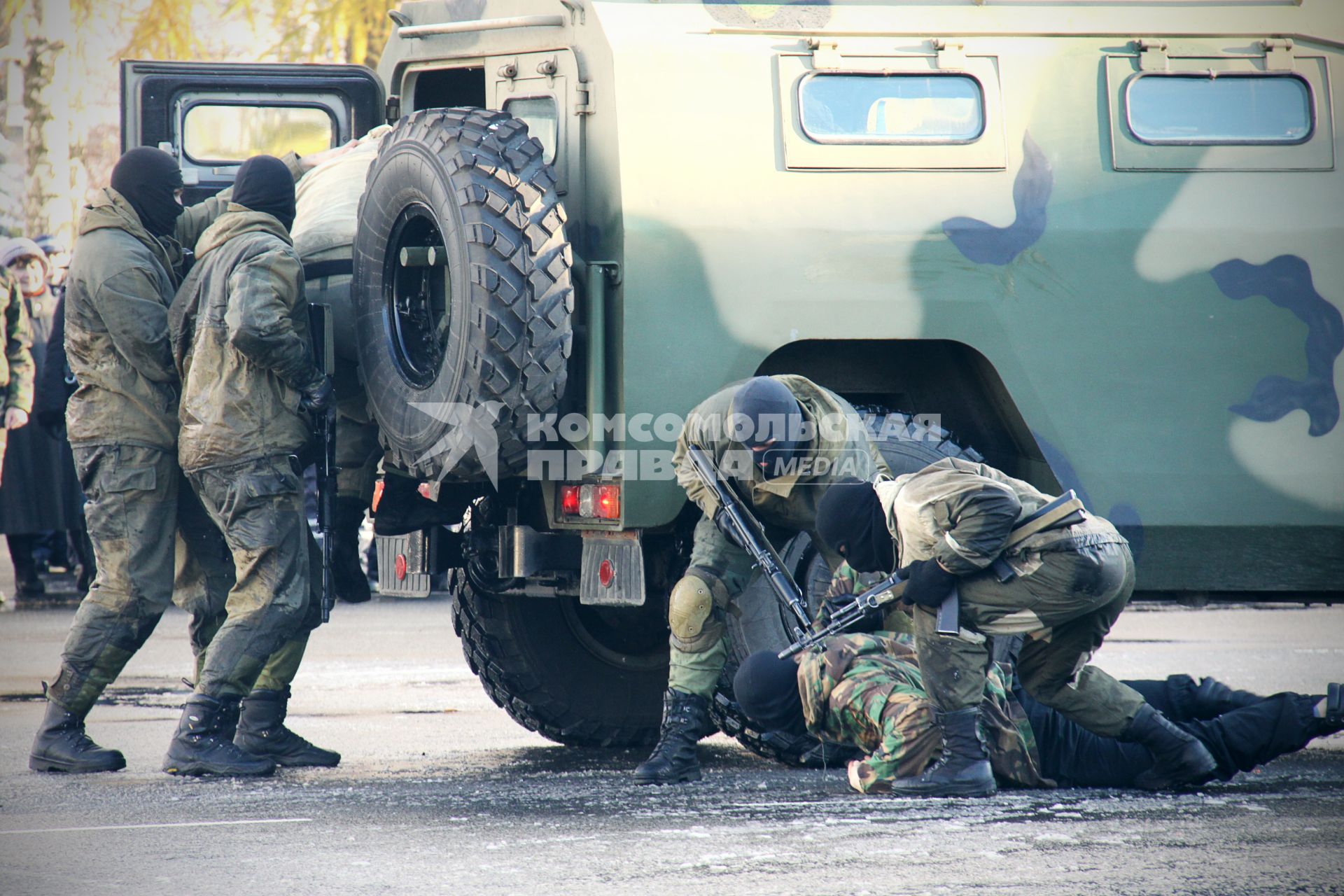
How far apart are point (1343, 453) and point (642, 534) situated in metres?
2.30

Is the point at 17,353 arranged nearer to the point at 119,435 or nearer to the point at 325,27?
the point at 119,435

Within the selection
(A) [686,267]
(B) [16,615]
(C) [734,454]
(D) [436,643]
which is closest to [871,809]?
(C) [734,454]

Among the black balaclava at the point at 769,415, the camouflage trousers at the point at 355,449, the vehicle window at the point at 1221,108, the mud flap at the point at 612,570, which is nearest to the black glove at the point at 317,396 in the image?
the camouflage trousers at the point at 355,449

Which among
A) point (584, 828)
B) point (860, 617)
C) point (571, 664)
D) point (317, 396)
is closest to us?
point (584, 828)

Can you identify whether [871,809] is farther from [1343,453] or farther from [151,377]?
[151,377]

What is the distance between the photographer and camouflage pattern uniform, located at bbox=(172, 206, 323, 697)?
579 centimetres

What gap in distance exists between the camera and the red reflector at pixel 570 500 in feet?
18.8

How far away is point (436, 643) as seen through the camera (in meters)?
9.96

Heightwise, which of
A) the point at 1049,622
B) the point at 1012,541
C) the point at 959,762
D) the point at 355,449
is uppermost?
the point at 355,449

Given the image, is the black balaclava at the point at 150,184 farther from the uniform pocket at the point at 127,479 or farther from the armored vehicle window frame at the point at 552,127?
the armored vehicle window frame at the point at 552,127

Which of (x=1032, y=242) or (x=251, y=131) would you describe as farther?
(x=251, y=131)

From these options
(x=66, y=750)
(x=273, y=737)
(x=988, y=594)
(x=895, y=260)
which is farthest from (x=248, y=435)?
(x=988, y=594)

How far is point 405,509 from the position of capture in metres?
6.38

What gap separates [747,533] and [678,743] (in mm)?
695
